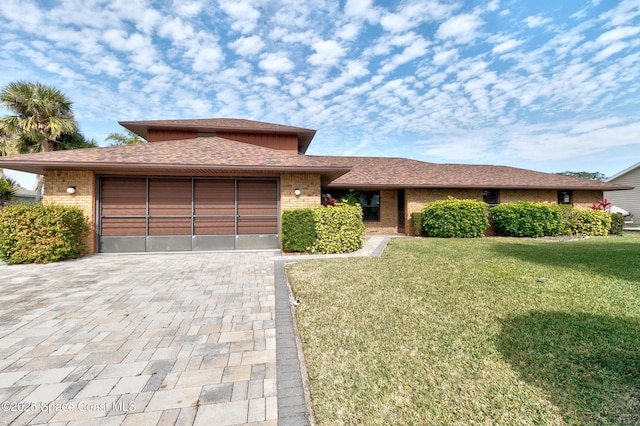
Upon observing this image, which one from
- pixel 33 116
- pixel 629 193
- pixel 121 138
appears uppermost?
pixel 121 138

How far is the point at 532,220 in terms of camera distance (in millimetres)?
12938

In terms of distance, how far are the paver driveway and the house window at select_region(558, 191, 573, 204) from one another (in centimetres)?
1869

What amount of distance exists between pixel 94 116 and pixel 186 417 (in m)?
22.3

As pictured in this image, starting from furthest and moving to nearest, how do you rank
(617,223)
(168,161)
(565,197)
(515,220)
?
(565,197), (617,223), (515,220), (168,161)

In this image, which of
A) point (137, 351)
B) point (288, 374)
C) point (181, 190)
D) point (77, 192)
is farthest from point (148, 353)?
point (77, 192)

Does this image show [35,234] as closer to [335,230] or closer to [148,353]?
[148,353]

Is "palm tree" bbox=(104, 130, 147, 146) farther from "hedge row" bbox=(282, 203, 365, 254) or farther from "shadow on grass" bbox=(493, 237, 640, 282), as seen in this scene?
"shadow on grass" bbox=(493, 237, 640, 282)

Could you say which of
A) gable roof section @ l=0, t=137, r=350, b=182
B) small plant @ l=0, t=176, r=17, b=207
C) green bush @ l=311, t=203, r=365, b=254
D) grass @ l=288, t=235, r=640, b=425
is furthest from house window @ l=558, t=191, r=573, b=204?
small plant @ l=0, t=176, r=17, b=207

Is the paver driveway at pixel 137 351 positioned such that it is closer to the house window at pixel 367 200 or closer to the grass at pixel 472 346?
the grass at pixel 472 346

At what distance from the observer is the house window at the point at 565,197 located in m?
15.6

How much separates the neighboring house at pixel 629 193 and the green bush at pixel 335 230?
24471 millimetres

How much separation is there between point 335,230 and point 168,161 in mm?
5807

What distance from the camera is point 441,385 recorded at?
224cm

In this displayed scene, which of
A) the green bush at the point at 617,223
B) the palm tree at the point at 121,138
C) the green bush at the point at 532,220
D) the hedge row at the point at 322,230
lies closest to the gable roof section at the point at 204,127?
the hedge row at the point at 322,230
